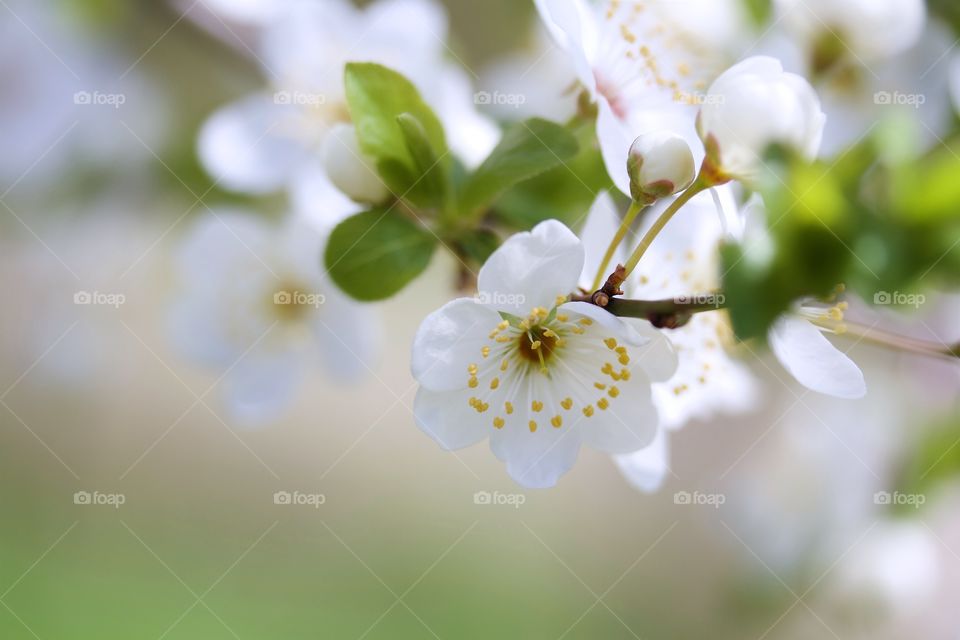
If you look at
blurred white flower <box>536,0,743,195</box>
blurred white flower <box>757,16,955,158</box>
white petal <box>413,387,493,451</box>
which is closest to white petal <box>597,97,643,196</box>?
blurred white flower <box>536,0,743,195</box>

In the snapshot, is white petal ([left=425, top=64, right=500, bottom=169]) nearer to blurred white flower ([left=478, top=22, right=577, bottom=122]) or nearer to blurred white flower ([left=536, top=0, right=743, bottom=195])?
blurred white flower ([left=478, top=22, right=577, bottom=122])

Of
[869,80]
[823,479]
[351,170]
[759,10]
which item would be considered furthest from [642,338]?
[823,479]

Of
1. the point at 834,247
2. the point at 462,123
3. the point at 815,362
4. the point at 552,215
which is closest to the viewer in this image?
the point at 834,247

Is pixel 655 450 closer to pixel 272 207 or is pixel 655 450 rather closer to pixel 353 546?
pixel 272 207

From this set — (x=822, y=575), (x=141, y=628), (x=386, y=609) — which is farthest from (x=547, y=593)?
(x=822, y=575)

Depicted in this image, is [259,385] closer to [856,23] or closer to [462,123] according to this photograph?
[462,123]

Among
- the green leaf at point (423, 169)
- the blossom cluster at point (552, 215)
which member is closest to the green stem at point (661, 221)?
the blossom cluster at point (552, 215)
